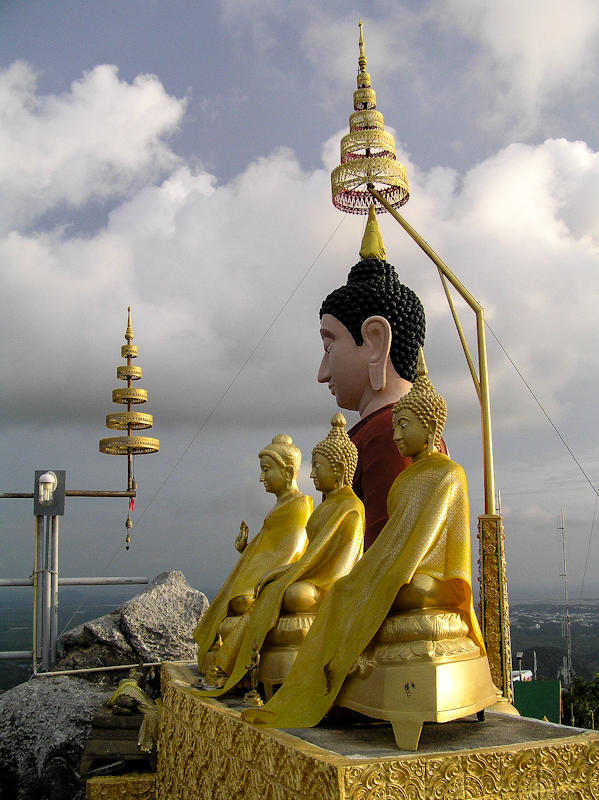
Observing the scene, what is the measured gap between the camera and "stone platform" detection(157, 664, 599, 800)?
2.59 m

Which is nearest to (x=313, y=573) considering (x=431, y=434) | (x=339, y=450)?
(x=339, y=450)

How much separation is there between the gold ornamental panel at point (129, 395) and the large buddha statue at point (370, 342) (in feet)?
13.4

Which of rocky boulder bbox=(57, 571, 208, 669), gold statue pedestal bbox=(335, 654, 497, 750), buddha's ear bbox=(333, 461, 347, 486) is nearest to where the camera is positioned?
gold statue pedestal bbox=(335, 654, 497, 750)

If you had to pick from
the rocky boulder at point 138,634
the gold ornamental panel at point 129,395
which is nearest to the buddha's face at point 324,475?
the rocky boulder at point 138,634

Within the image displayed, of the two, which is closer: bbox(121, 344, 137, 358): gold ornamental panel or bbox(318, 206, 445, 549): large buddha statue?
bbox(318, 206, 445, 549): large buddha statue

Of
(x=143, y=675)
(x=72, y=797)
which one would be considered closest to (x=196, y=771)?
(x=143, y=675)

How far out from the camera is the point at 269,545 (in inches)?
205

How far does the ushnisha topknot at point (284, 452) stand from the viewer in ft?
17.3

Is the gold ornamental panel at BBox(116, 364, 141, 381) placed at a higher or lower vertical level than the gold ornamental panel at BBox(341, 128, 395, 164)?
lower

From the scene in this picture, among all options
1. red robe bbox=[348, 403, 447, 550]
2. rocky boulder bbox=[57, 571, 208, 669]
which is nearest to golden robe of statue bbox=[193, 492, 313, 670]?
A: red robe bbox=[348, 403, 447, 550]

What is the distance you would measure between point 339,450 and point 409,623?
4.65ft

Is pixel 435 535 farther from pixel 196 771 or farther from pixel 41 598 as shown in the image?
pixel 41 598

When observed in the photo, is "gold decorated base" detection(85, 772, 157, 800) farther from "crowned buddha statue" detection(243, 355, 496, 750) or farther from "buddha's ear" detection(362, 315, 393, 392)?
"buddha's ear" detection(362, 315, 393, 392)

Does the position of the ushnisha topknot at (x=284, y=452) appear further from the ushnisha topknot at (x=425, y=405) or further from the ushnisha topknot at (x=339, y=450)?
the ushnisha topknot at (x=425, y=405)
